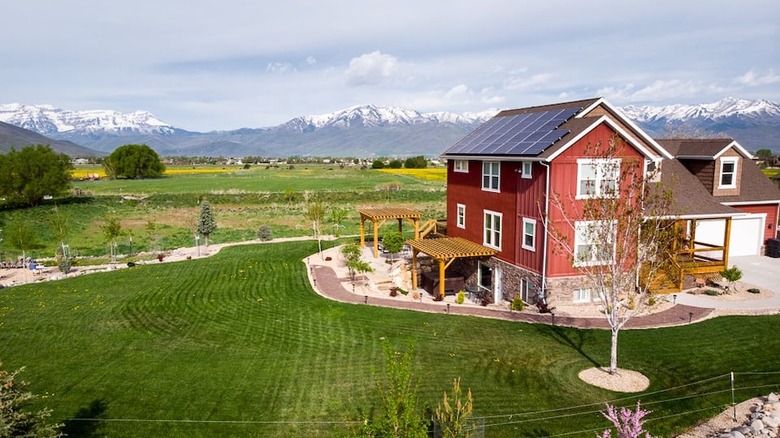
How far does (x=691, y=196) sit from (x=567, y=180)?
30.8 feet

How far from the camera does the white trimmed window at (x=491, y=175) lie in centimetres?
2282

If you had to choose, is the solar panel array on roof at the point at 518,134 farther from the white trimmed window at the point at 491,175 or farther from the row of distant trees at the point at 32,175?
the row of distant trees at the point at 32,175

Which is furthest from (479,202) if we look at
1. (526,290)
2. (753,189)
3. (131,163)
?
(131,163)

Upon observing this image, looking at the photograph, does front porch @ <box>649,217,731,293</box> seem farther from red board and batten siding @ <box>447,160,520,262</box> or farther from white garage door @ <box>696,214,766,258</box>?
red board and batten siding @ <box>447,160,520,262</box>

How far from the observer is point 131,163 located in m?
111

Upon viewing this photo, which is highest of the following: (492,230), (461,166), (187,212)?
(461,166)

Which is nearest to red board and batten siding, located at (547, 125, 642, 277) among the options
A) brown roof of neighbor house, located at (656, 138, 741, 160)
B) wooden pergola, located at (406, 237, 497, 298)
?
wooden pergola, located at (406, 237, 497, 298)

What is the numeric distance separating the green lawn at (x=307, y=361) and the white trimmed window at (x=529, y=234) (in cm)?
379

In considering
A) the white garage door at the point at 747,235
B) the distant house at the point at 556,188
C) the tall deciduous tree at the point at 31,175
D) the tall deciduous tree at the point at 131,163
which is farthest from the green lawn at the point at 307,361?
the tall deciduous tree at the point at 131,163

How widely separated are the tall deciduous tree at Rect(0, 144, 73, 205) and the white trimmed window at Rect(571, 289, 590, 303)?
6010 cm

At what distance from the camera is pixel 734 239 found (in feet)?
90.6

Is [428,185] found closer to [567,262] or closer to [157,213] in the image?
[157,213]

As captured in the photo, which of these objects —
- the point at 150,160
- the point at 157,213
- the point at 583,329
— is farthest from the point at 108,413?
the point at 150,160

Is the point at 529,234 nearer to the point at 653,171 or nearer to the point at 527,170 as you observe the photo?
the point at 527,170
